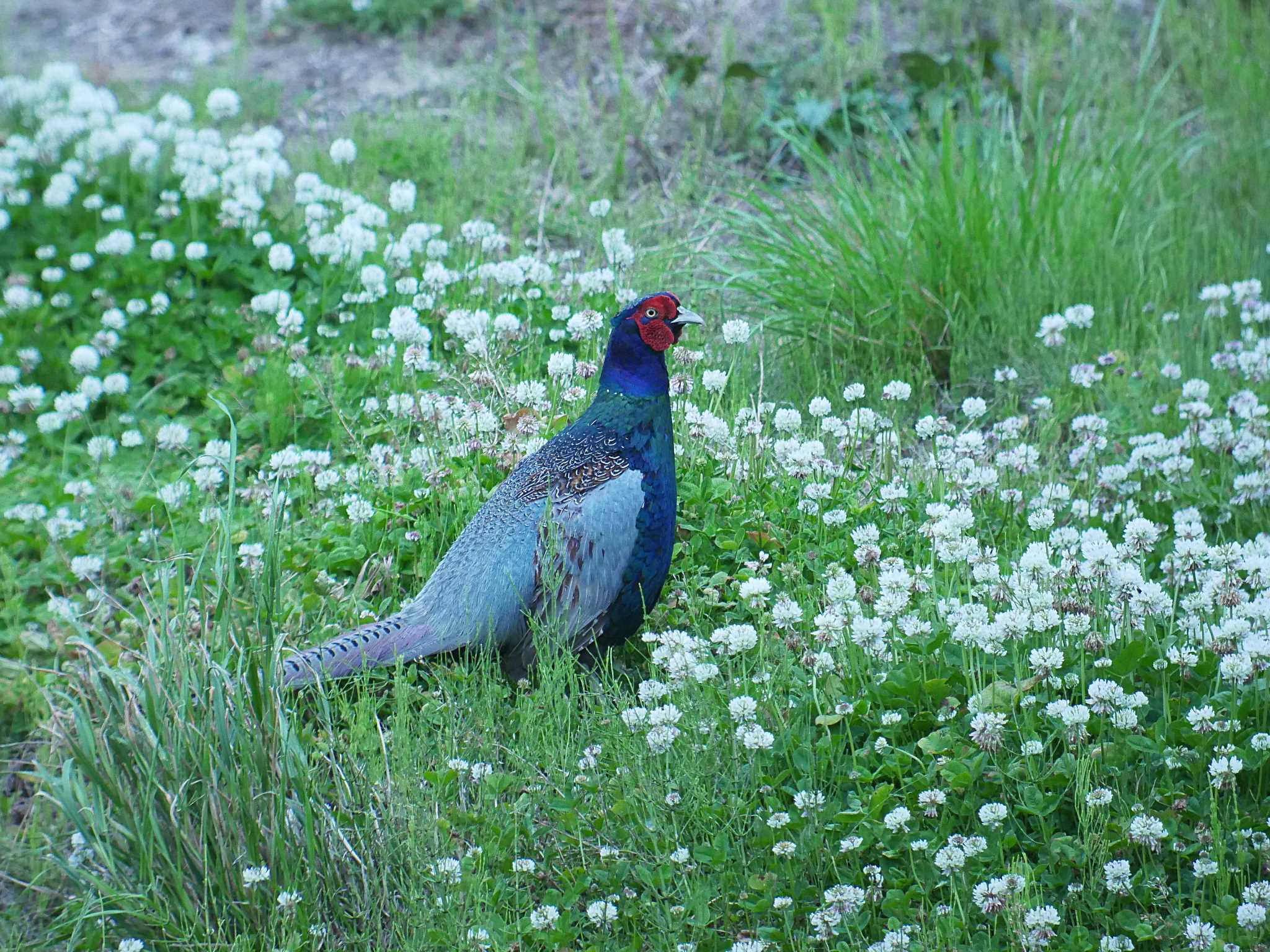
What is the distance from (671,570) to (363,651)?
3.38 ft

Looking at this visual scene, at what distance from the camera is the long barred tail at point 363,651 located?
11.3 ft

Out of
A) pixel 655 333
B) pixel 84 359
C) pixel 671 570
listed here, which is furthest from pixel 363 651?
pixel 84 359

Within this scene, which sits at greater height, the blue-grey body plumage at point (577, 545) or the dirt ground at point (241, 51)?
the dirt ground at point (241, 51)

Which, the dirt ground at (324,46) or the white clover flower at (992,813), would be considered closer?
the white clover flower at (992,813)

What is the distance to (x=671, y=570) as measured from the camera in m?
4.07

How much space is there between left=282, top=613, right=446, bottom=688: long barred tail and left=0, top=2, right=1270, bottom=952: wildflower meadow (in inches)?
3.4

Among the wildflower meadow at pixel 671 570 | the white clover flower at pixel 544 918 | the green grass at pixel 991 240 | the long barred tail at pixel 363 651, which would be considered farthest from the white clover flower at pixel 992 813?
the green grass at pixel 991 240

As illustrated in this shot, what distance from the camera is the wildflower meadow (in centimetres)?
297

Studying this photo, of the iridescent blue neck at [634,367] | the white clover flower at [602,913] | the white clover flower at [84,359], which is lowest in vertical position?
the white clover flower at [602,913]

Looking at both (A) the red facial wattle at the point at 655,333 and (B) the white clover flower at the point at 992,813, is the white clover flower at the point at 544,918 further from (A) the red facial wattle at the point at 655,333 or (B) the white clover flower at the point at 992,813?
(A) the red facial wattle at the point at 655,333

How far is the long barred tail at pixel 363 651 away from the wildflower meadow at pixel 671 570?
0.28ft

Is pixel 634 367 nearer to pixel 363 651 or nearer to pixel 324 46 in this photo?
pixel 363 651

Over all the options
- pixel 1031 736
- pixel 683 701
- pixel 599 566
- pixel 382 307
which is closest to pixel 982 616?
pixel 1031 736

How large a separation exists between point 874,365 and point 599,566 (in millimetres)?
1835
